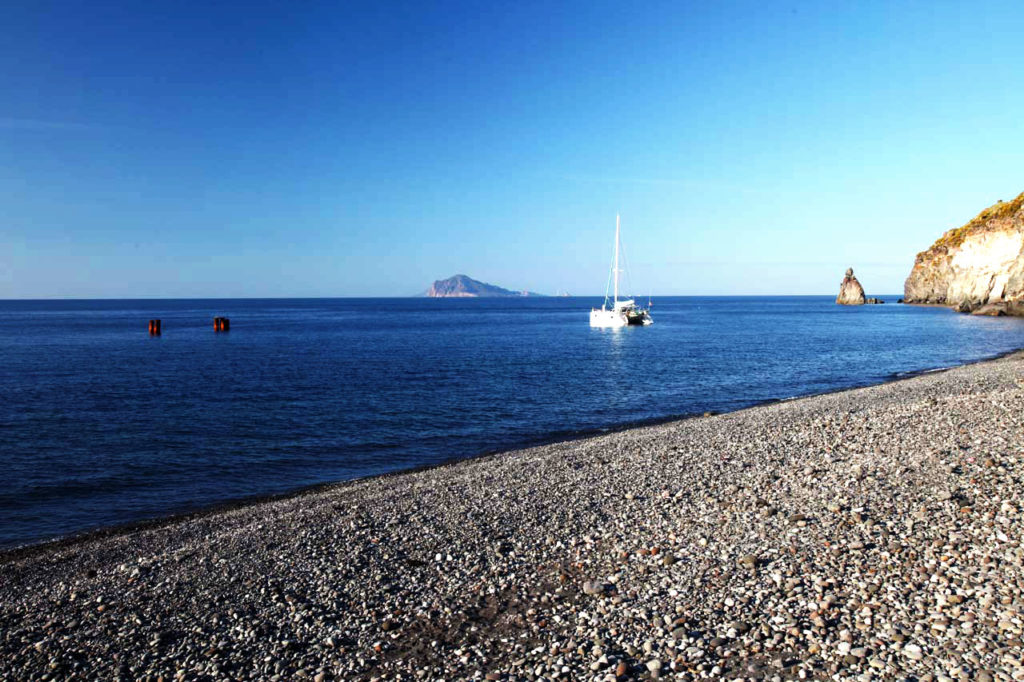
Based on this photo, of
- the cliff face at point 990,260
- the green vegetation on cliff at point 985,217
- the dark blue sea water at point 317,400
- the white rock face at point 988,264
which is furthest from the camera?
the green vegetation on cliff at point 985,217

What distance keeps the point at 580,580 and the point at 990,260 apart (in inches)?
4685

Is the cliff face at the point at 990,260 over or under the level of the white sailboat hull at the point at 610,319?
over

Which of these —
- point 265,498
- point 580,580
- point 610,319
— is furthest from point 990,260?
point 580,580

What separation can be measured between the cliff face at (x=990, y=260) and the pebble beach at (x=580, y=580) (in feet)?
330

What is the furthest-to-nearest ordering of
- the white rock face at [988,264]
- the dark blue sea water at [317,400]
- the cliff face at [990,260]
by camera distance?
the white rock face at [988,264], the cliff face at [990,260], the dark blue sea water at [317,400]

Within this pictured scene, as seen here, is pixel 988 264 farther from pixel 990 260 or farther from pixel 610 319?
pixel 610 319

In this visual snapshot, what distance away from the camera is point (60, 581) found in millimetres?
11828

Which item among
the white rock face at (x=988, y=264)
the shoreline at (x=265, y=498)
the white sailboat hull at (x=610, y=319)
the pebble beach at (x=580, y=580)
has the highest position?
the white rock face at (x=988, y=264)

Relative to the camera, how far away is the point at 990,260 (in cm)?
10094

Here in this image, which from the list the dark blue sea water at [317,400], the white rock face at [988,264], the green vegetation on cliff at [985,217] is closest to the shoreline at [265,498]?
the dark blue sea water at [317,400]

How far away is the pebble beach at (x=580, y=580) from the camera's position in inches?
301

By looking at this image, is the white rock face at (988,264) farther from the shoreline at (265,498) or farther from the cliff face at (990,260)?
the shoreline at (265,498)

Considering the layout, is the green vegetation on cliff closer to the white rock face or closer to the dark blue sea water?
the white rock face

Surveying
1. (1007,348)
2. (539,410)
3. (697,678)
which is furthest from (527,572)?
(1007,348)
